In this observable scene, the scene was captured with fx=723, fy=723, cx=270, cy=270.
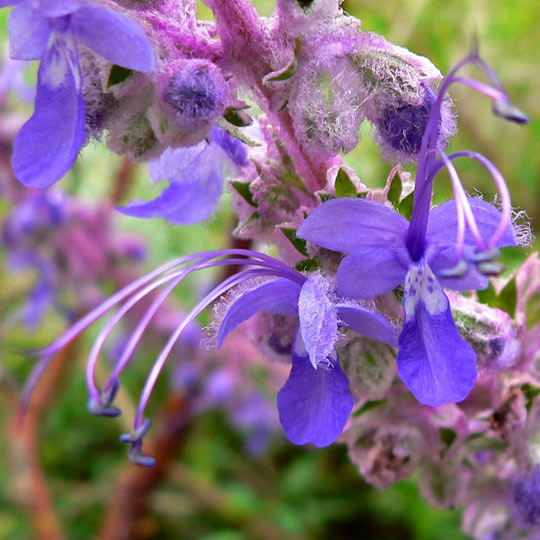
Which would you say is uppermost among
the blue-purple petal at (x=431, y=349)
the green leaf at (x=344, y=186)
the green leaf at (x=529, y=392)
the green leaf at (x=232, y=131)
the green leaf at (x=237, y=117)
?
the green leaf at (x=237, y=117)

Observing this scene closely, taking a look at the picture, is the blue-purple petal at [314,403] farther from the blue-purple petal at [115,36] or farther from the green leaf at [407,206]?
the blue-purple petal at [115,36]

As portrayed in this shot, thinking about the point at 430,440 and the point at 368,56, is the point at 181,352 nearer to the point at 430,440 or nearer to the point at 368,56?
the point at 430,440

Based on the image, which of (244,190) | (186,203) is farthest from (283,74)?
(186,203)

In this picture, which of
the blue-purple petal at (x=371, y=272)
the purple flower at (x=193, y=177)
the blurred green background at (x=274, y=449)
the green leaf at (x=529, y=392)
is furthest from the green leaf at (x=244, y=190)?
the blurred green background at (x=274, y=449)

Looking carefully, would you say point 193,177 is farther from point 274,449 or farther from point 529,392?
point 274,449

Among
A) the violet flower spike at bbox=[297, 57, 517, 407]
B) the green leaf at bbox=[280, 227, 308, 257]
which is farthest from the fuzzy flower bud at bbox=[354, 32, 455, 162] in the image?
the green leaf at bbox=[280, 227, 308, 257]

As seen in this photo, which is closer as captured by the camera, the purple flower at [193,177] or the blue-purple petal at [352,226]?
the blue-purple petal at [352,226]
